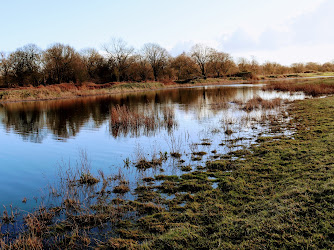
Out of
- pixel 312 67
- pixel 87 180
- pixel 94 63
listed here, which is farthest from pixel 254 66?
pixel 87 180

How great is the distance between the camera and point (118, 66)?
78375 mm

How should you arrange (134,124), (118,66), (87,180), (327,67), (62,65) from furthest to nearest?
(327,67), (118,66), (62,65), (134,124), (87,180)

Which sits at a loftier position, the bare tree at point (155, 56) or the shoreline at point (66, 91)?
the bare tree at point (155, 56)

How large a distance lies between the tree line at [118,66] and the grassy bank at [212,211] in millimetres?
61504

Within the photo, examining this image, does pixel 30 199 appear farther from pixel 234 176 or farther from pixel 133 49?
pixel 133 49

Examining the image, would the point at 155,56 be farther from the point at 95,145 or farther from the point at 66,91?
the point at 95,145

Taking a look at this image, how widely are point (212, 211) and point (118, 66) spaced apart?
7742 cm

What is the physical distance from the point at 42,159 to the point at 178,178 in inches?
275

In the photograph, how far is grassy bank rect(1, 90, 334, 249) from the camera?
445 cm

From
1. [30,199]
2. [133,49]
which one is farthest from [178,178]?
[133,49]

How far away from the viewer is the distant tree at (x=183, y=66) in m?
92.1

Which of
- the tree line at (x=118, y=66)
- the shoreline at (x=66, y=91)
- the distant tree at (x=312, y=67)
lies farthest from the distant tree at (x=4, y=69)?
the distant tree at (x=312, y=67)

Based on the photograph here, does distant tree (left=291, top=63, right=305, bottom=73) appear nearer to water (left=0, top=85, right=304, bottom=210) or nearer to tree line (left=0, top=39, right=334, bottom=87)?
tree line (left=0, top=39, right=334, bottom=87)

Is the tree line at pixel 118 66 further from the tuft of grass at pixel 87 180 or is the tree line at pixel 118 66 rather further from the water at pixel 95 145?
the tuft of grass at pixel 87 180
